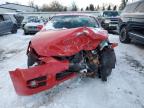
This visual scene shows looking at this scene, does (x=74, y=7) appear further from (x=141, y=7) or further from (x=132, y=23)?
(x=141, y=7)

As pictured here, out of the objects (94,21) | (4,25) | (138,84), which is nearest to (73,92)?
(138,84)

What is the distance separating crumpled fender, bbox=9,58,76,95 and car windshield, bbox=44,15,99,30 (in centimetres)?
224

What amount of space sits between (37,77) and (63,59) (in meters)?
0.88

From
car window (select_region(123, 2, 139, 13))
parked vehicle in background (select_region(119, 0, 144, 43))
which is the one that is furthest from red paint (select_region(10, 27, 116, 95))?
car window (select_region(123, 2, 139, 13))

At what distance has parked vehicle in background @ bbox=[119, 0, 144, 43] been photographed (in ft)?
35.3

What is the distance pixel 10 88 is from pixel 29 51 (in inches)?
36.0

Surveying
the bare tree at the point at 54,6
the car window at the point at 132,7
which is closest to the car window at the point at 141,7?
the car window at the point at 132,7

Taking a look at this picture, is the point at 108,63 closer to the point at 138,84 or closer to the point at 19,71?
the point at 138,84

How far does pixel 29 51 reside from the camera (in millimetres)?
6094

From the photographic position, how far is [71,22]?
728 centimetres

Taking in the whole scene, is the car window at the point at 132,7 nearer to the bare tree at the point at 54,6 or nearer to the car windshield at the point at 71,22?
the car windshield at the point at 71,22

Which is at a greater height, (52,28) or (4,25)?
(52,28)

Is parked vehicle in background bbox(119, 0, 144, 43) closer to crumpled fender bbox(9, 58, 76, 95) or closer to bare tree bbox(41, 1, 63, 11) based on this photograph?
crumpled fender bbox(9, 58, 76, 95)

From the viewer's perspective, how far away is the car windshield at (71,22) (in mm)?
7121
